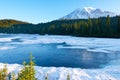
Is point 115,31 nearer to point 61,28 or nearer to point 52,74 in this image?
point 61,28

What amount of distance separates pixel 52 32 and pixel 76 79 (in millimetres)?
148454

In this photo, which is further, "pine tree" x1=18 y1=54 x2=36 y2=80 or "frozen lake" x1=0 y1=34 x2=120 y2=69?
"frozen lake" x1=0 y1=34 x2=120 y2=69

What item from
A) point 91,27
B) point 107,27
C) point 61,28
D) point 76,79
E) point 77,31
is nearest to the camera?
point 76,79

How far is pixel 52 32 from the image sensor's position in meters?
170

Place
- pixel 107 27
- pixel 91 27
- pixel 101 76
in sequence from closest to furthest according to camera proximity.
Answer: pixel 101 76
pixel 107 27
pixel 91 27

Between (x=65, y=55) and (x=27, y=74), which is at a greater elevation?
(x=27, y=74)

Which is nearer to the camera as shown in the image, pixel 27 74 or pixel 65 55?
pixel 27 74

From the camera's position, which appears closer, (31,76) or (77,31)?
(31,76)

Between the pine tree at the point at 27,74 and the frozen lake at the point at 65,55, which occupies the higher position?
the pine tree at the point at 27,74

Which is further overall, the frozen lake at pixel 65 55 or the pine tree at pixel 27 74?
the frozen lake at pixel 65 55

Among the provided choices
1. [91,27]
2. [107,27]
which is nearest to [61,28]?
[91,27]

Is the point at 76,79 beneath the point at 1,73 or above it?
beneath

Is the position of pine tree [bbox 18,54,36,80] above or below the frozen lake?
above

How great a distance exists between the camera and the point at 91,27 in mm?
120000
